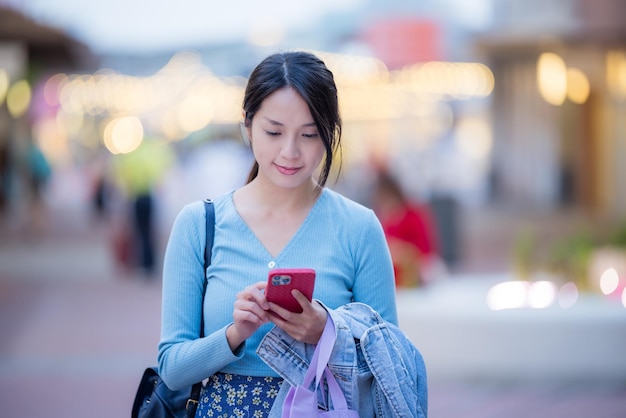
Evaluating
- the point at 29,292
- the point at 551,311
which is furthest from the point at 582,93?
the point at 551,311

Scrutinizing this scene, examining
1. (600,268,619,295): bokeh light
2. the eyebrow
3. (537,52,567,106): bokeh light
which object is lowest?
the eyebrow

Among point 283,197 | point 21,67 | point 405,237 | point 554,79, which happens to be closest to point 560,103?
point 554,79

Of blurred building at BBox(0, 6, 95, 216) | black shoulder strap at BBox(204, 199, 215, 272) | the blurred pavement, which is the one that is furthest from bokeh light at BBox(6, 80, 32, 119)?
black shoulder strap at BBox(204, 199, 215, 272)

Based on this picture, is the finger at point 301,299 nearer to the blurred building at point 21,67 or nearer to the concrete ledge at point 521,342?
the concrete ledge at point 521,342

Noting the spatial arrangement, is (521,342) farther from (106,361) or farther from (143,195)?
(143,195)

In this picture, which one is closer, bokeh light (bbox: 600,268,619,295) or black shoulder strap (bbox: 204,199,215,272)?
black shoulder strap (bbox: 204,199,215,272)

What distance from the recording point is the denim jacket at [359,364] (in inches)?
96.0

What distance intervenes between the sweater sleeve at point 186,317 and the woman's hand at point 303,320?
177 millimetres

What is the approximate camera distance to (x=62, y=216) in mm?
28219

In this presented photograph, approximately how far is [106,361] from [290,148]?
249 inches

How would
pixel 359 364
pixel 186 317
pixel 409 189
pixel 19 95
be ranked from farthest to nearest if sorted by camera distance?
pixel 19 95
pixel 409 189
pixel 186 317
pixel 359 364

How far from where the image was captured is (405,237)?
847 cm

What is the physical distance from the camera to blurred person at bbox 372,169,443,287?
8.07 meters

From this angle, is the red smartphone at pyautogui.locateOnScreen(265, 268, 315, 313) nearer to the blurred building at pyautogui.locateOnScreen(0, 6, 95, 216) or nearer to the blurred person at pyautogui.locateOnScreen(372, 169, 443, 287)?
the blurred person at pyautogui.locateOnScreen(372, 169, 443, 287)
